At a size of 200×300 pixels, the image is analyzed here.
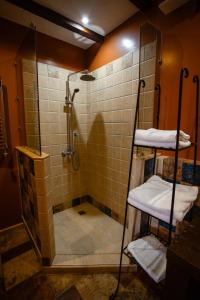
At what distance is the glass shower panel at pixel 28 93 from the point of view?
141 centimetres

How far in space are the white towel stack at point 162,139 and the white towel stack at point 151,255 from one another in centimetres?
85

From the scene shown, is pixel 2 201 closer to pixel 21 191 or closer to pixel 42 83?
pixel 21 191

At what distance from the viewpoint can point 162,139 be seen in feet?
3.05

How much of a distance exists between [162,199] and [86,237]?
1.20 meters

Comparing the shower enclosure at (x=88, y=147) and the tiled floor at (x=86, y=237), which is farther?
the shower enclosure at (x=88, y=147)

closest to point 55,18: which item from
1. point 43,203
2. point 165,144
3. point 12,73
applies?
point 12,73

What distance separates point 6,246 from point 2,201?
1.59 feet

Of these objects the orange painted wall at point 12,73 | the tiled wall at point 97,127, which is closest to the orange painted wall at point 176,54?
the tiled wall at point 97,127

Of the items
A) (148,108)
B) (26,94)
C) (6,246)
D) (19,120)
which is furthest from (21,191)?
(148,108)

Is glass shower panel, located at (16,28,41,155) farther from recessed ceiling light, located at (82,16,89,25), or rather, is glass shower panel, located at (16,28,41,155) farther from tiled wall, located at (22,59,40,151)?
recessed ceiling light, located at (82,16,89,25)

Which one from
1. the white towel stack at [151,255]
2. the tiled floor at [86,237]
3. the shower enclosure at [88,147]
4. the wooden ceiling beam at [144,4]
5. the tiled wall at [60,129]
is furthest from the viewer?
the tiled wall at [60,129]

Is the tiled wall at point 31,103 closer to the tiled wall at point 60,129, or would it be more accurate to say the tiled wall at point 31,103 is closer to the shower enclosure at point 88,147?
the shower enclosure at point 88,147

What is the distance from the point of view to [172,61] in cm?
134

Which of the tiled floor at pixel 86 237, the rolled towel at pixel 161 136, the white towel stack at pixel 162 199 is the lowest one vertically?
the tiled floor at pixel 86 237
